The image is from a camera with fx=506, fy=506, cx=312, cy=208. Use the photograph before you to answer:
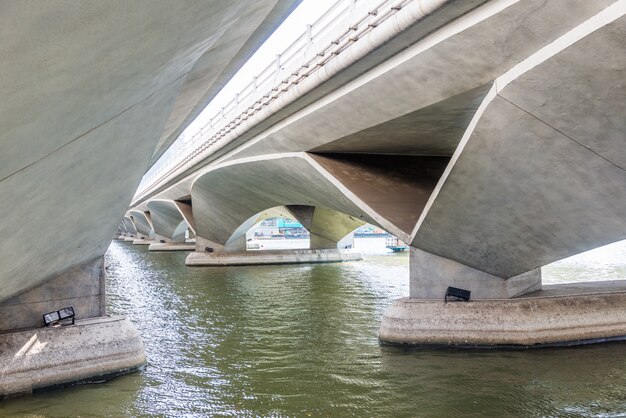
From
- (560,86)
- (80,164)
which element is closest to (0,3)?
(80,164)

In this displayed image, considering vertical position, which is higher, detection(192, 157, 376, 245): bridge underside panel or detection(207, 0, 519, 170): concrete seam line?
detection(207, 0, 519, 170): concrete seam line

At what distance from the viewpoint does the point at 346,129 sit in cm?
1289

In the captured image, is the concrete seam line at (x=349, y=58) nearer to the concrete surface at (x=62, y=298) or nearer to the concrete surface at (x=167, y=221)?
the concrete surface at (x=62, y=298)

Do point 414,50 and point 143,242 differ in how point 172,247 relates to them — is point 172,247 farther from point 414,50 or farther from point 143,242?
point 414,50

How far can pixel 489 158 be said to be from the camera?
9.72m

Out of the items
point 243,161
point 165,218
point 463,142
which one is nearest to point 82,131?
point 463,142

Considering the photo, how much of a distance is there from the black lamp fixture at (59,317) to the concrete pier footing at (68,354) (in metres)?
0.21

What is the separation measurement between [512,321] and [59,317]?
A: 964cm

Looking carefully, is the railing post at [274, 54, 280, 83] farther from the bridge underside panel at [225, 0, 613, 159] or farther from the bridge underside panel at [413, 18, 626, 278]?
the bridge underside panel at [413, 18, 626, 278]

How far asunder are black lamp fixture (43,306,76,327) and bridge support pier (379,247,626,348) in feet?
22.4

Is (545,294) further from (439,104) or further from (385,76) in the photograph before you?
(385,76)

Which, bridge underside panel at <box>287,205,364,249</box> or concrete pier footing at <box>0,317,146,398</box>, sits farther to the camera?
bridge underside panel at <box>287,205,364,249</box>

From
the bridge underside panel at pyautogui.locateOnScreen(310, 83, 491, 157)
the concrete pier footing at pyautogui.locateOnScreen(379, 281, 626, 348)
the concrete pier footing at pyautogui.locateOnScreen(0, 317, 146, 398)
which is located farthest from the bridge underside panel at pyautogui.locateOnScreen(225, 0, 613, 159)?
the concrete pier footing at pyautogui.locateOnScreen(0, 317, 146, 398)

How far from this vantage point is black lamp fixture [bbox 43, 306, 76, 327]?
31.8 feet
